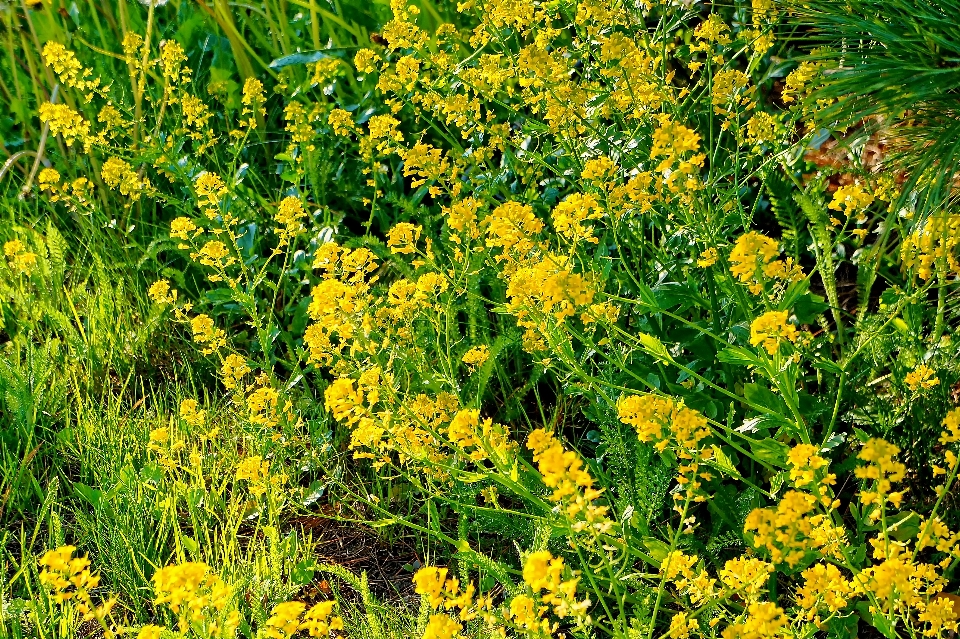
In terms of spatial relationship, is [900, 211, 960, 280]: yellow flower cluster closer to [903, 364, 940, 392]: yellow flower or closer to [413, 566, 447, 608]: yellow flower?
[903, 364, 940, 392]: yellow flower

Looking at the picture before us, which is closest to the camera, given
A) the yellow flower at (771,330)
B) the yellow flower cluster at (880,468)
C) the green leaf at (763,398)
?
the yellow flower cluster at (880,468)

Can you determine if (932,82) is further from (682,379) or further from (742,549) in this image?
(742,549)

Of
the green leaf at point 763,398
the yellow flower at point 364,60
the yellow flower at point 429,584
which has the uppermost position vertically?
the yellow flower at point 364,60

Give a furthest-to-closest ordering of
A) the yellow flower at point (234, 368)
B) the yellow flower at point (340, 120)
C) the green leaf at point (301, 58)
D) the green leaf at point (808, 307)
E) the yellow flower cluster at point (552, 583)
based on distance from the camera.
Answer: the green leaf at point (301, 58)
the yellow flower at point (340, 120)
the yellow flower at point (234, 368)
the green leaf at point (808, 307)
the yellow flower cluster at point (552, 583)

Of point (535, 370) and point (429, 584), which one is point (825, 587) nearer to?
point (429, 584)

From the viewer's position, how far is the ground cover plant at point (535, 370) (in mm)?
1704

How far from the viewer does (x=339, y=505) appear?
2.47 metres

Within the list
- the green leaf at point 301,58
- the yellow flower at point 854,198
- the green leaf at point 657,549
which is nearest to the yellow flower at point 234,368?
the green leaf at point 657,549

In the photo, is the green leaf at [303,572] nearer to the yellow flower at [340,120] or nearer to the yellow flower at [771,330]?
the yellow flower at [771,330]

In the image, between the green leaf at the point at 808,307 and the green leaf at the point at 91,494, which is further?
the green leaf at the point at 91,494

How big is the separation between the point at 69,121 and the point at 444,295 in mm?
1065

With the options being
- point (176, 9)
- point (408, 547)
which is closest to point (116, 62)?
point (176, 9)

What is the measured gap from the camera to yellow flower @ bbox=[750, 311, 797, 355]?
1617 millimetres

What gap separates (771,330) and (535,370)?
0.91 meters
